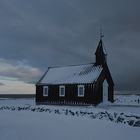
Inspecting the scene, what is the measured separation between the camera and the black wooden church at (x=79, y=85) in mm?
38969

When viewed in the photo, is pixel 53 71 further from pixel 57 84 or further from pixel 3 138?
pixel 3 138

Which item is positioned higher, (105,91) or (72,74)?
(72,74)

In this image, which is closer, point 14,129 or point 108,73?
point 14,129

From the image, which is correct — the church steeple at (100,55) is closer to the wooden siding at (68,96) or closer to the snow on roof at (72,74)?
the snow on roof at (72,74)

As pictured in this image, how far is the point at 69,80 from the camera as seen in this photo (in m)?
41.5

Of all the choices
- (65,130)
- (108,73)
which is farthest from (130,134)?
(108,73)

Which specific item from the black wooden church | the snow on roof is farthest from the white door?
the snow on roof

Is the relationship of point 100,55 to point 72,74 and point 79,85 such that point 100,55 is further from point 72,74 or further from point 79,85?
point 79,85

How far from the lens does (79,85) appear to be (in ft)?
130

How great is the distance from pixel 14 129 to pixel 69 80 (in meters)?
26.4

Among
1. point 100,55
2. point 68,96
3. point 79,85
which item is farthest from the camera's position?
point 100,55

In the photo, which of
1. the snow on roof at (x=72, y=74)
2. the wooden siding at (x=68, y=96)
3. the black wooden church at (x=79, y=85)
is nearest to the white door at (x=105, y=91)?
the black wooden church at (x=79, y=85)

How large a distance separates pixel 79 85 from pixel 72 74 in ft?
11.3

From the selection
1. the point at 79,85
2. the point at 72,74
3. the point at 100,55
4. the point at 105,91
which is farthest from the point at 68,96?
the point at 100,55
